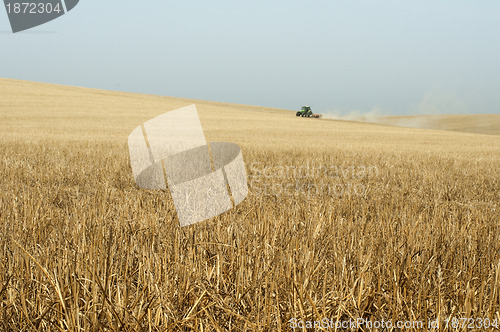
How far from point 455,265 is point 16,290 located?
8.14ft

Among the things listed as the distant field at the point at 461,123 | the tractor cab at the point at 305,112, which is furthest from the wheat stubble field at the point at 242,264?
the distant field at the point at 461,123

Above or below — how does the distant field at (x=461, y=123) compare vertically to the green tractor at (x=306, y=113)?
→ below

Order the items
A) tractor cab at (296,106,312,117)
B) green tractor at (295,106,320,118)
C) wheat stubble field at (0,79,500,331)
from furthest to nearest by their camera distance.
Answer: tractor cab at (296,106,312,117) → green tractor at (295,106,320,118) → wheat stubble field at (0,79,500,331)

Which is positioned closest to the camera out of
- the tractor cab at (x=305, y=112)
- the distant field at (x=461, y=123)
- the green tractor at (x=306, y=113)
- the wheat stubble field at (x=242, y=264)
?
the wheat stubble field at (x=242, y=264)

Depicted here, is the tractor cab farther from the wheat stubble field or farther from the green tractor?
the wheat stubble field

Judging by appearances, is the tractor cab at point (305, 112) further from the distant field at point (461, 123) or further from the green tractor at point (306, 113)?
the distant field at point (461, 123)

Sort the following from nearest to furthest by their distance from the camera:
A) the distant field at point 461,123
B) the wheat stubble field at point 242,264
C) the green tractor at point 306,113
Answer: the wheat stubble field at point 242,264 → the green tractor at point 306,113 → the distant field at point 461,123

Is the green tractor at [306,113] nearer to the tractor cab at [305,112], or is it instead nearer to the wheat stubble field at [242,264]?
the tractor cab at [305,112]

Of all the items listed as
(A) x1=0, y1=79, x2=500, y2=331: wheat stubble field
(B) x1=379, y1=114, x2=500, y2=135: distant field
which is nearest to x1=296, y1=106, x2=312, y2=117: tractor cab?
(B) x1=379, y1=114, x2=500, y2=135: distant field

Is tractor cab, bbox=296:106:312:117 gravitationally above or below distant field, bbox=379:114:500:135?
above

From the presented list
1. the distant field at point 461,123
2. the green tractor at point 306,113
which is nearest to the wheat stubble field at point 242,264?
the green tractor at point 306,113

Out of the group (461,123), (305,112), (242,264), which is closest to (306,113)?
(305,112)

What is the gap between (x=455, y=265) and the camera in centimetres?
267

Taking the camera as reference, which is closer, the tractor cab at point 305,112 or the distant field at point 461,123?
the tractor cab at point 305,112
